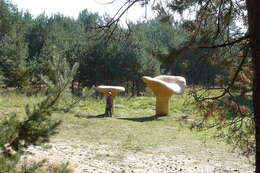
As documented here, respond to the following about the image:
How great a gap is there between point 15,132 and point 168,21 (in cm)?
247

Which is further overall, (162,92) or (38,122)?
(162,92)

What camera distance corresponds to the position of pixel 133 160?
24.8 feet

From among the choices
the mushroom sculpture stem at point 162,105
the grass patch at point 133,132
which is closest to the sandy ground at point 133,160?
the grass patch at point 133,132

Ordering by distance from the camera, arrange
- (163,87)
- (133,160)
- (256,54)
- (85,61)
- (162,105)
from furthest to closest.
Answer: (85,61) → (162,105) → (163,87) → (133,160) → (256,54)

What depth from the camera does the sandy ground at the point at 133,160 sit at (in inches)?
271

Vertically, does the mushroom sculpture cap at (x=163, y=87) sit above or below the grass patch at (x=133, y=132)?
above

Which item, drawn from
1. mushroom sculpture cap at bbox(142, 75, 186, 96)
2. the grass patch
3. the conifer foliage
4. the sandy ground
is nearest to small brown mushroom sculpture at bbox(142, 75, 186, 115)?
mushroom sculpture cap at bbox(142, 75, 186, 96)

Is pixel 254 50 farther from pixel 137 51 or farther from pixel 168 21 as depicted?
pixel 137 51

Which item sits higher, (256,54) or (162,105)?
(256,54)

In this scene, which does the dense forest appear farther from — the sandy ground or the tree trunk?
the tree trunk

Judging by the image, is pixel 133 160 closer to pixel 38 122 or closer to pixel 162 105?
pixel 38 122

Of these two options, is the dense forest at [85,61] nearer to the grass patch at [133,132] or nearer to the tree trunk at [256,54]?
the grass patch at [133,132]

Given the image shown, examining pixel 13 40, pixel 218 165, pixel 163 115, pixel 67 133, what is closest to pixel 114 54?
pixel 13 40

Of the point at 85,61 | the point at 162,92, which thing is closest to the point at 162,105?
the point at 162,92
